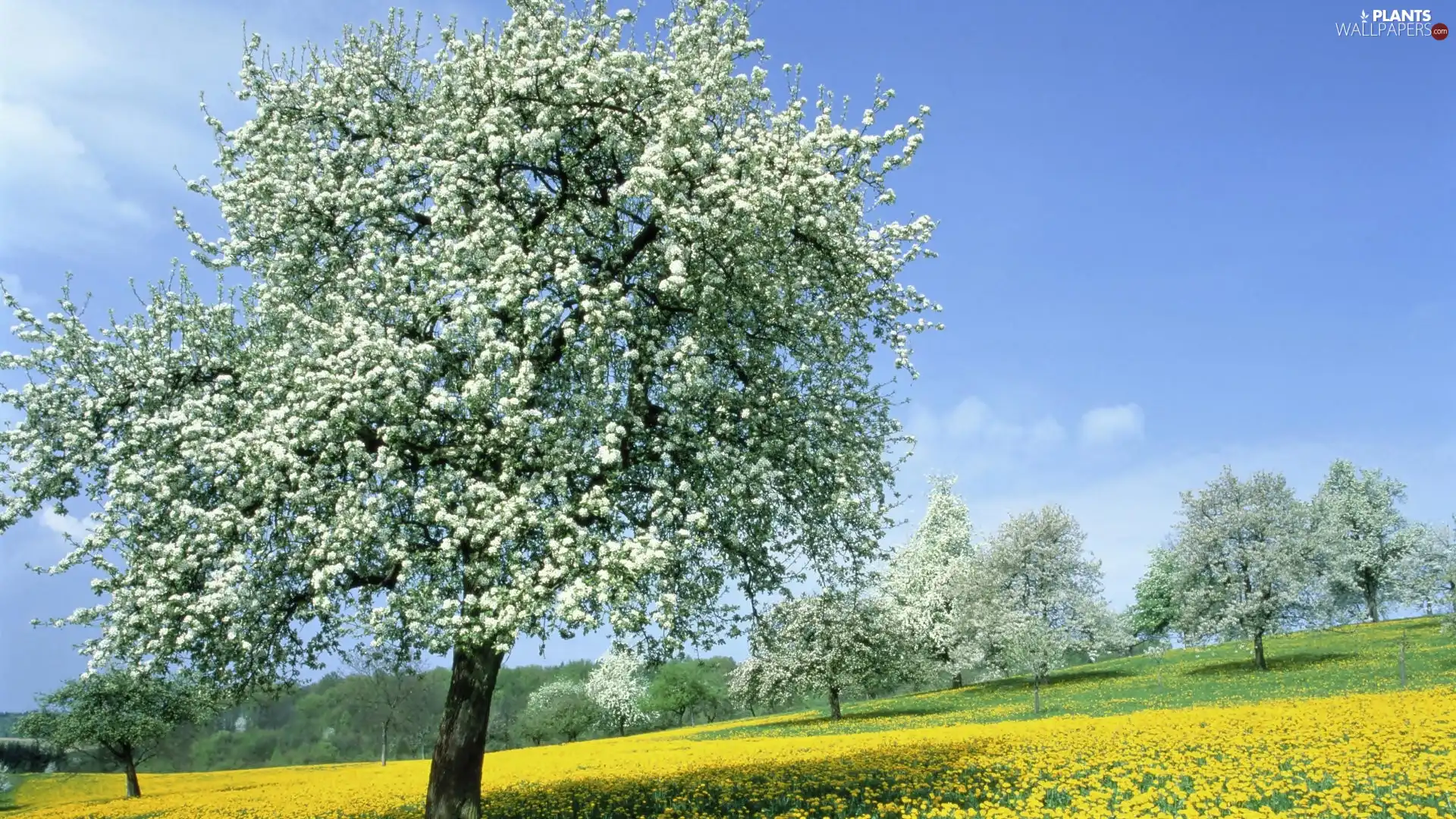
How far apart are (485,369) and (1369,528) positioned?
95.2 m

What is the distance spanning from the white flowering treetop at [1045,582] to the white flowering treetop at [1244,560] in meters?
5.58

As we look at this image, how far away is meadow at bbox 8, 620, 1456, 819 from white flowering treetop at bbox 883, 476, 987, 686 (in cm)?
912

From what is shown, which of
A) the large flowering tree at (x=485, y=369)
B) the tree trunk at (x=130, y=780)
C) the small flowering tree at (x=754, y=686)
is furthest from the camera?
the small flowering tree at (x=754, y=686)

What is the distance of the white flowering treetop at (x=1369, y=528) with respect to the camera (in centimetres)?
7925

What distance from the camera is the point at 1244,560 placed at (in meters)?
54.3

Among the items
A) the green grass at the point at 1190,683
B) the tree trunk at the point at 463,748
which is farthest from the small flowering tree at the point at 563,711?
the tree trunk at the point at 463,748

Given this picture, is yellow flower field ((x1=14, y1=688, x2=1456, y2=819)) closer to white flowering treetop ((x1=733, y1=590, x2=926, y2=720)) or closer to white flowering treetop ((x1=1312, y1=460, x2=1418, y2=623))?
white flowering treetop ((x1=733, y1=590, x2=926, y2=720))

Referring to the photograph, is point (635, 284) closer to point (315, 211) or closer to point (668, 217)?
point (668, 217)

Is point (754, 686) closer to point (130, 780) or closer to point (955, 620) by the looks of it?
point (955, 620)

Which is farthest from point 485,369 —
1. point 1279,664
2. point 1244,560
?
point 1279,664

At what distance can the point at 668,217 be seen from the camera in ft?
45.1

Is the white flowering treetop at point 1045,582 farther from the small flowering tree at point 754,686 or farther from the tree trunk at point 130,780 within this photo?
the tree trunk at point 130,780

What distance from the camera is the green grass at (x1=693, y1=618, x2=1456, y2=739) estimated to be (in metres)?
39.8

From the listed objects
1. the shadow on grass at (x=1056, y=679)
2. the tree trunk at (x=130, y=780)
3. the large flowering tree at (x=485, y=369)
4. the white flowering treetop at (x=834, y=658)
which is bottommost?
the shadow on grass at (x=1056, y=679)
